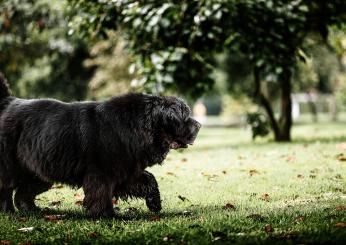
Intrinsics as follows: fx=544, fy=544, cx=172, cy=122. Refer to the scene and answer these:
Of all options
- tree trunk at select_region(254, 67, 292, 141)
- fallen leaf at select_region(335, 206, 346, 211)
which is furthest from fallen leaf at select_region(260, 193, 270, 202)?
tree trunk at select_region(254, 67, 292, 141)

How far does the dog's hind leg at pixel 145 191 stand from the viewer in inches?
242

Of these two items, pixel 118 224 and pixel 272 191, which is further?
pixel 272 191

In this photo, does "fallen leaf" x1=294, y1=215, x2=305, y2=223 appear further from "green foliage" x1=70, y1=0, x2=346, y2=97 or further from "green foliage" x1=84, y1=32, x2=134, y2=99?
"green foliage" x1=84, y1=32, x2=134, y2=99

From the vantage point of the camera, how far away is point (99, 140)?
5.79m

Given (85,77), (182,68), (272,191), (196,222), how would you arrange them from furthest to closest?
(85,77), (182,68), (272,191), (196,222)

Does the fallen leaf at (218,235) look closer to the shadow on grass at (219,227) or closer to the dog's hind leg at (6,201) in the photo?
the shadow on grass at (219,227)

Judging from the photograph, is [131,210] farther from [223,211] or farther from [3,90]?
[3,90]

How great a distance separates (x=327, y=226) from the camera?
4.78 m

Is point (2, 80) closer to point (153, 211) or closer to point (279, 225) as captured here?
point (153, 211)

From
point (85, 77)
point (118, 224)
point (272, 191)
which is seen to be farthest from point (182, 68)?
point (85, 77)

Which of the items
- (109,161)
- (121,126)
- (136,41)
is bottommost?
(109,161)

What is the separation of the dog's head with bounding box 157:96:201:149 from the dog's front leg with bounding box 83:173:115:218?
82 cm

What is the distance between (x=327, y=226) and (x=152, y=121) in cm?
212

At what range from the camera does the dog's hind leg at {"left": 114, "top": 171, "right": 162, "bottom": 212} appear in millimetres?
6148
